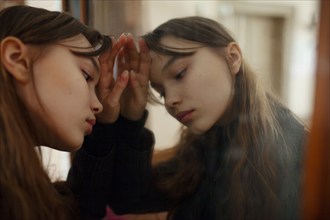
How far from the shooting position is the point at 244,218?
24.5 inches

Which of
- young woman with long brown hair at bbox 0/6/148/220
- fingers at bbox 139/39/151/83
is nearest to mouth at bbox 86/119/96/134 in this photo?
young woman with long brown hair at bbox 0/6/148/220

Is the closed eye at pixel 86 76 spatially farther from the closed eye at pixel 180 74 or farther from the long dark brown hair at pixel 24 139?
the closed eye at pixel 180 74

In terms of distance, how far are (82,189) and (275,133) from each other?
33cm

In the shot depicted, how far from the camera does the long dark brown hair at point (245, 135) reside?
60 cm

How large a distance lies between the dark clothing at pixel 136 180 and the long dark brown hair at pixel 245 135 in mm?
13

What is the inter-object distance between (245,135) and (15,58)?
1.16 ft

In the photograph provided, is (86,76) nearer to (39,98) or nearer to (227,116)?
(39,98)

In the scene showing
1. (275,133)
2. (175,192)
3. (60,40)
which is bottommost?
(175,192)

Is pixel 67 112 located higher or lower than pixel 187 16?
lower

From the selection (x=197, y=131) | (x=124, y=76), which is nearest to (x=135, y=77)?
(x=124, y=76)

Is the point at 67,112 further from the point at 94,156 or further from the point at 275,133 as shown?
the point at 275,133

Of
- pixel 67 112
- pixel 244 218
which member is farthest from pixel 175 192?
pixel 67 112

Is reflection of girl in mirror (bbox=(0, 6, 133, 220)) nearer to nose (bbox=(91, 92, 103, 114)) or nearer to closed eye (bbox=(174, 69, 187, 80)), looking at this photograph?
nose (bbox=(91, 92, 103, 114))

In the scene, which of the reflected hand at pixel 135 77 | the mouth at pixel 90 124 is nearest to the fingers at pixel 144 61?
the reflected hand at pixel 135 77
